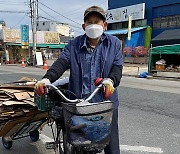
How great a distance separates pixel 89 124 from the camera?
1.94 m

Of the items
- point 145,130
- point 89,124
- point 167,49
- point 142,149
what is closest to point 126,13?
point 167,49

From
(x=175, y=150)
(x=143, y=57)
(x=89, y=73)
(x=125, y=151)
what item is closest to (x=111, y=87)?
(x=89, y=73)

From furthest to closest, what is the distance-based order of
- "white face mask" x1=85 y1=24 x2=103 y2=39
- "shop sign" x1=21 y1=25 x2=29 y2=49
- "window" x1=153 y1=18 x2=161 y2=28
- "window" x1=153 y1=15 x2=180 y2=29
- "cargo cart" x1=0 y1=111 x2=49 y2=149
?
"shop sign" x1=21 y1=25 x2=29 y2=49 → "window" x1=153 y1=18 x2=161 y2=28 → "window" x1=153 y1=15 x2=180 y2=29 → "cargo cart" x1=0 y1=111 x2=49 y2=149 → "white face mask" x1=85 y1=24 x2=103 y2=39

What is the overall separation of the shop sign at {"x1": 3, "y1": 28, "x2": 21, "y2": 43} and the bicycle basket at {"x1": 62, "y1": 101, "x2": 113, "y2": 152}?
38324 millimetres

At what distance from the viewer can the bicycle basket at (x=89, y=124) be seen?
1.93m

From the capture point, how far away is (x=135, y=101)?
311 inches

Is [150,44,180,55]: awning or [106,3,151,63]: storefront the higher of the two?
[106,3,151,63]: storefront

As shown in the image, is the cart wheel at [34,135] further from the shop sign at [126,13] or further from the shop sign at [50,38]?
the shop sign at [50,38]

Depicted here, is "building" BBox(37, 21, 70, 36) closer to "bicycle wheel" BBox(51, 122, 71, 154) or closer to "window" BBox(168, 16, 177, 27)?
"window" BBox(168, 16, 177, 27)

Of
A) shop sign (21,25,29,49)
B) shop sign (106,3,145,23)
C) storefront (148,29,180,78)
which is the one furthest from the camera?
shop sign (21,25,29,49)

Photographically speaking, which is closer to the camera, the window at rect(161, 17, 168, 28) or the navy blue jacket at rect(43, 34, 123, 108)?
the navy blue jacket at rect(43, 34, 123, 108)

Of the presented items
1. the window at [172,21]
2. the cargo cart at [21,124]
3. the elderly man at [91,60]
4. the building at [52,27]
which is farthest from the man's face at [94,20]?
the building at [52,27]

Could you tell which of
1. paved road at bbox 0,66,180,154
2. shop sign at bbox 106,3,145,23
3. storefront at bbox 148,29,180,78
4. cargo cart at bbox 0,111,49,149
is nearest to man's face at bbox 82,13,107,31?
cargo cart at bbox 0,111,49,149

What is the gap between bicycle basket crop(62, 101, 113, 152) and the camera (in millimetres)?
1931
